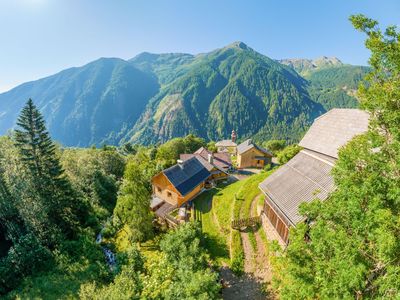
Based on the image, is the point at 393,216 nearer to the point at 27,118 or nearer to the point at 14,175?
the point at 14,175

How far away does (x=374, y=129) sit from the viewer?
9156mm

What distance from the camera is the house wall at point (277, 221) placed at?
20.5 meters

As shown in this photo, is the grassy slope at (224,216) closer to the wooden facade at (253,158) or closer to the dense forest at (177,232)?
the dense forest at (177,232)

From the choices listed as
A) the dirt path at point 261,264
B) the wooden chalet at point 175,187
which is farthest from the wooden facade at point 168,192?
the dirt path at point 261,264

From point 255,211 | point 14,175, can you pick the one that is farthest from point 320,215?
point 14,175

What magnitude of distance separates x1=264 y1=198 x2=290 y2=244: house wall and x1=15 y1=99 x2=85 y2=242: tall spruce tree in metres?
32.8

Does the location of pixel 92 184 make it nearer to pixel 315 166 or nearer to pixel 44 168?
pixel 44 168

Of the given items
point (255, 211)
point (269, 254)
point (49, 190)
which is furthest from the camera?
point (49, 190)

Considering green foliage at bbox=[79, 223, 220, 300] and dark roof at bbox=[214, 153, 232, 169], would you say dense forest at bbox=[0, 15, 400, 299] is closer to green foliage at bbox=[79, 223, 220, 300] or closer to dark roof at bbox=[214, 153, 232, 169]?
green foliage at bbox=[79, 223, 220, 300]

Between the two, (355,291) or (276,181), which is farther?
(276,181)

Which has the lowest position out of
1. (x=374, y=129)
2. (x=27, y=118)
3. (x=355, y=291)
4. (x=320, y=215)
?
(x=355, y=291)

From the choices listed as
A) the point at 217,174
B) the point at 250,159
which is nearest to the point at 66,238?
the point at 217,174

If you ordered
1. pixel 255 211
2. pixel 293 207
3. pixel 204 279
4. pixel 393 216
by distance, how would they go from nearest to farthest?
pixel 393 216 < pixel 204 279 < pixel 293 207 < pixel 255 211

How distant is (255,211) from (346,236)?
19.5m
